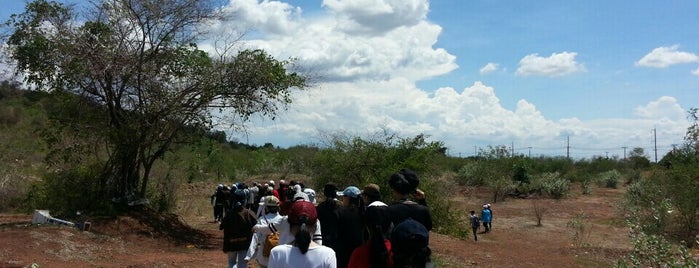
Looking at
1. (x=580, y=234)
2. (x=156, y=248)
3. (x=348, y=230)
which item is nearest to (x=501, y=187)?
(x=580, y=234)

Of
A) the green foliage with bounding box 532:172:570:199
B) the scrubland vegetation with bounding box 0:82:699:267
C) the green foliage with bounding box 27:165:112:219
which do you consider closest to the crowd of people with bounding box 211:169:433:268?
the scrubland vegetation with bounding box 0:82:699:267

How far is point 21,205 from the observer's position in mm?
19766

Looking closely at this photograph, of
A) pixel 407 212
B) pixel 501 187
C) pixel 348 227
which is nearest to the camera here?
pixel 407 212

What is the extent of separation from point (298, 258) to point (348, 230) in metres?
1.98

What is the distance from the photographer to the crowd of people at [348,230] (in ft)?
11.8

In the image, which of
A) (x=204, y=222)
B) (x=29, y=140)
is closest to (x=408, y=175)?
(x=204, y=222)

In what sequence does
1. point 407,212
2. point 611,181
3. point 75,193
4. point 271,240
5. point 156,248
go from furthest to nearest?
A: point 611,181
point 75,193
point 156,248
point 271,240
point 407,212

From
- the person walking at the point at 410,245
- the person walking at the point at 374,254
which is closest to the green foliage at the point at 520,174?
the person walking at the point at 374,254

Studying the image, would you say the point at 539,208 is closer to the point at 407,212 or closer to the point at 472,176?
the point at 472,176

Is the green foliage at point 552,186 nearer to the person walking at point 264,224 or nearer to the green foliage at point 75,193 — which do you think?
the green foliage at point 75,193

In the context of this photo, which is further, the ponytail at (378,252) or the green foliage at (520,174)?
the green foliage at (520,174)

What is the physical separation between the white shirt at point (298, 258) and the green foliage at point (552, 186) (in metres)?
39.8

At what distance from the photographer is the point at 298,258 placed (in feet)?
13.3

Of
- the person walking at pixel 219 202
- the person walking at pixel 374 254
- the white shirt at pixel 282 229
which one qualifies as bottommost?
the person walking at pixel 219 202
